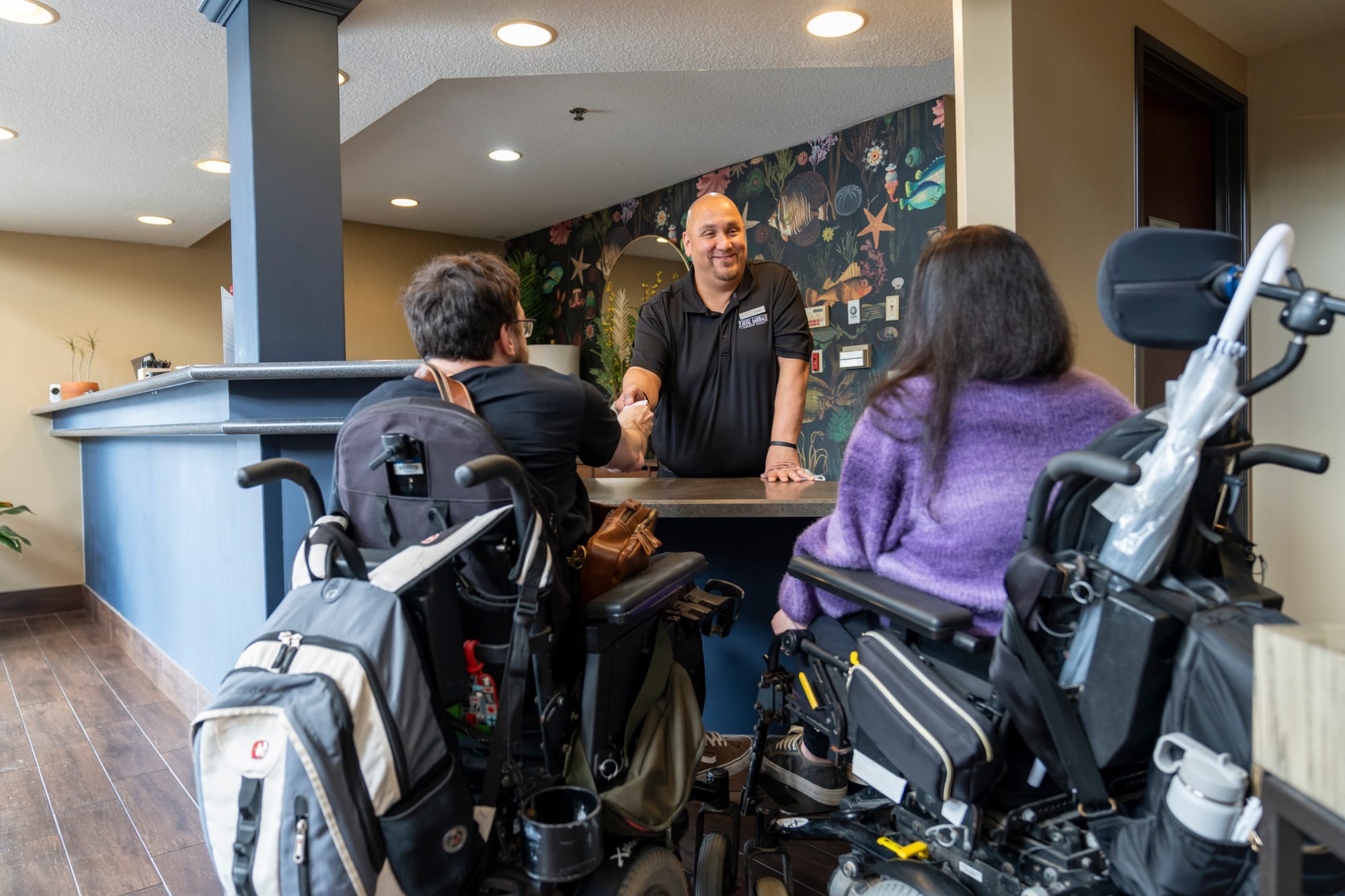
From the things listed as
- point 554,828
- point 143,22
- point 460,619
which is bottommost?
point 554,828

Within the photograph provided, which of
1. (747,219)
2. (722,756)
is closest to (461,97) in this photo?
(747,219)

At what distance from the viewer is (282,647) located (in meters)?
1.05

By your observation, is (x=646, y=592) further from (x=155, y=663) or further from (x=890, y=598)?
(x=155, y=663)

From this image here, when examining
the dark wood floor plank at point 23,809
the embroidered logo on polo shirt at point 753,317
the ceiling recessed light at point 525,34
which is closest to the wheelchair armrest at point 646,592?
the embroidered logo on polo shirt at point 753,317

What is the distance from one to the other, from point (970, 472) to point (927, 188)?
10.8 feet

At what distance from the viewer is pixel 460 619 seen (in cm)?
116

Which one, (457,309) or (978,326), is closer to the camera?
(978,326)

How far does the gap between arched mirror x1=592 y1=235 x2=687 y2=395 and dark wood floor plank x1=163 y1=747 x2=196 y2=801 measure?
3702 millimetres

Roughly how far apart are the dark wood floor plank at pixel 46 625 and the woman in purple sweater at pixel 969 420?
500 centimetres

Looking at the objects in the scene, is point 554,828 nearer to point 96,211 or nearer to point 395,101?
point 395,101

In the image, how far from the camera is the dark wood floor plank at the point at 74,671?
3496 millimetres

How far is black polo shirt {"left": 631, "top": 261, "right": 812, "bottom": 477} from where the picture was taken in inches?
99.3

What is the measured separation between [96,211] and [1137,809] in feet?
18.9

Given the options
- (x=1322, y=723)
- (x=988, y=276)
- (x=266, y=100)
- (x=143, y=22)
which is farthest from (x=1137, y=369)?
(x=143, y=22)
